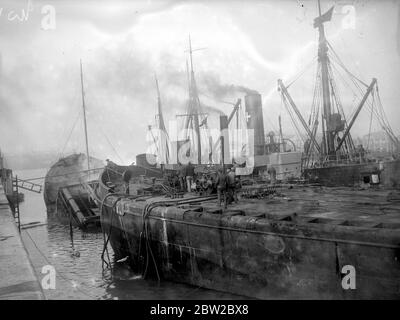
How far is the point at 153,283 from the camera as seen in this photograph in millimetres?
10977

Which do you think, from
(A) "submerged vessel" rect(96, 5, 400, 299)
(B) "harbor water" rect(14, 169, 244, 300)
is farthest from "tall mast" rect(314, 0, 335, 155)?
(B) "harbor water" rect(14, 169, 244, 300)

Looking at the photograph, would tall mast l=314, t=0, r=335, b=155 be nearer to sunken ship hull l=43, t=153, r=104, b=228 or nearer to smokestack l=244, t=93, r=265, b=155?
smokestack l=244, t=93, r=265, b=155

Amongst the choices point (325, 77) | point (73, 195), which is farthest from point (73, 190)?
point (325, 77)

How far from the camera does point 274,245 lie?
24.6ft

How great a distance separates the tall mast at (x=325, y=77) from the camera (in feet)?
83.1

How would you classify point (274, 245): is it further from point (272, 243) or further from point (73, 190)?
point (73, 190)

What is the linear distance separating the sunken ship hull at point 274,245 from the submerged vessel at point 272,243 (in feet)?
0.06

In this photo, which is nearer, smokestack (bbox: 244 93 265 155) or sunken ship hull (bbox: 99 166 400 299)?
sunken ship hull (bbox: 99 166 400 299)

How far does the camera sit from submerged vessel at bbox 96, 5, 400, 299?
6074 millimetres

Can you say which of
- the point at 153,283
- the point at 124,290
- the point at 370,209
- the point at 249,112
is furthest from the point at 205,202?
the point at 249,112

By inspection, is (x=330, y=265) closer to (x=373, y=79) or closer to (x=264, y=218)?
(x=264, y=218)

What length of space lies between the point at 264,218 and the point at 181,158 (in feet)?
54.4

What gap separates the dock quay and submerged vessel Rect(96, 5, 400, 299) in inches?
173

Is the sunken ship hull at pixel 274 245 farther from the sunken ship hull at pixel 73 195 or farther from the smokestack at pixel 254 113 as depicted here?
the smokestack at pixel 254 113
